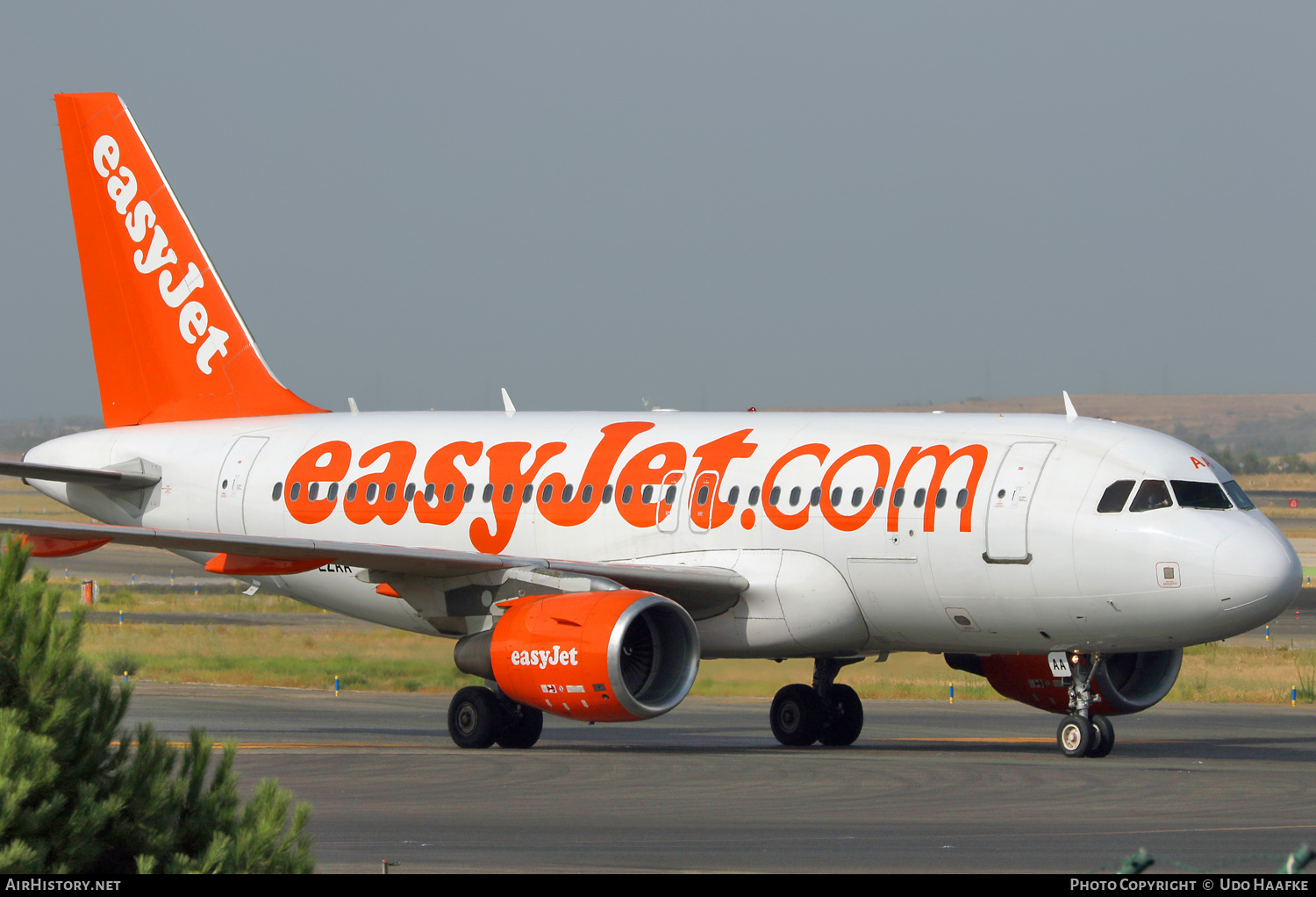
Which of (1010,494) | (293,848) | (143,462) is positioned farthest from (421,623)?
(293,848)

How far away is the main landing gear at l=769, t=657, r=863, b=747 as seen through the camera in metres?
26.0

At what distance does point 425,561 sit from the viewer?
23.7 meters

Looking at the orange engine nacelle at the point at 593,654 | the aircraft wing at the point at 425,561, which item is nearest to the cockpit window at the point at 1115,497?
the aircraft wing at the point at 425,561

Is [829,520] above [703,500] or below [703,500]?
below

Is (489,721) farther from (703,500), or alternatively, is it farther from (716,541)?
(703,500)

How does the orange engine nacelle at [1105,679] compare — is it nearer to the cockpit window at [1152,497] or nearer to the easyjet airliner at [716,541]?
the easyjet airliner at [716,541]

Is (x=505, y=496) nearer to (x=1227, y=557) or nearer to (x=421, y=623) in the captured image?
(x=421, y=623)

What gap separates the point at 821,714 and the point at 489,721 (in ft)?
15.7

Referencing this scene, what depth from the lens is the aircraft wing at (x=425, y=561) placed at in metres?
23.0

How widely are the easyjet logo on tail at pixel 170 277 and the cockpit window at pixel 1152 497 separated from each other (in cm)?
1644

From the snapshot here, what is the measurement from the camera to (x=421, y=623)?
1068 inches

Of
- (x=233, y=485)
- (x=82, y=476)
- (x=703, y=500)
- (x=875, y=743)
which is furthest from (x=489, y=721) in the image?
(x=82, y=476)

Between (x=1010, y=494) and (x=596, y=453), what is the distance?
21.8 ft

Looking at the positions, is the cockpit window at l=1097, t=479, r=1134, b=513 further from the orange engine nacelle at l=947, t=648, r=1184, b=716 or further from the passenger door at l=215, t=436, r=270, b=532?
the passenger door at l=215, t=436, r=270, b=532
